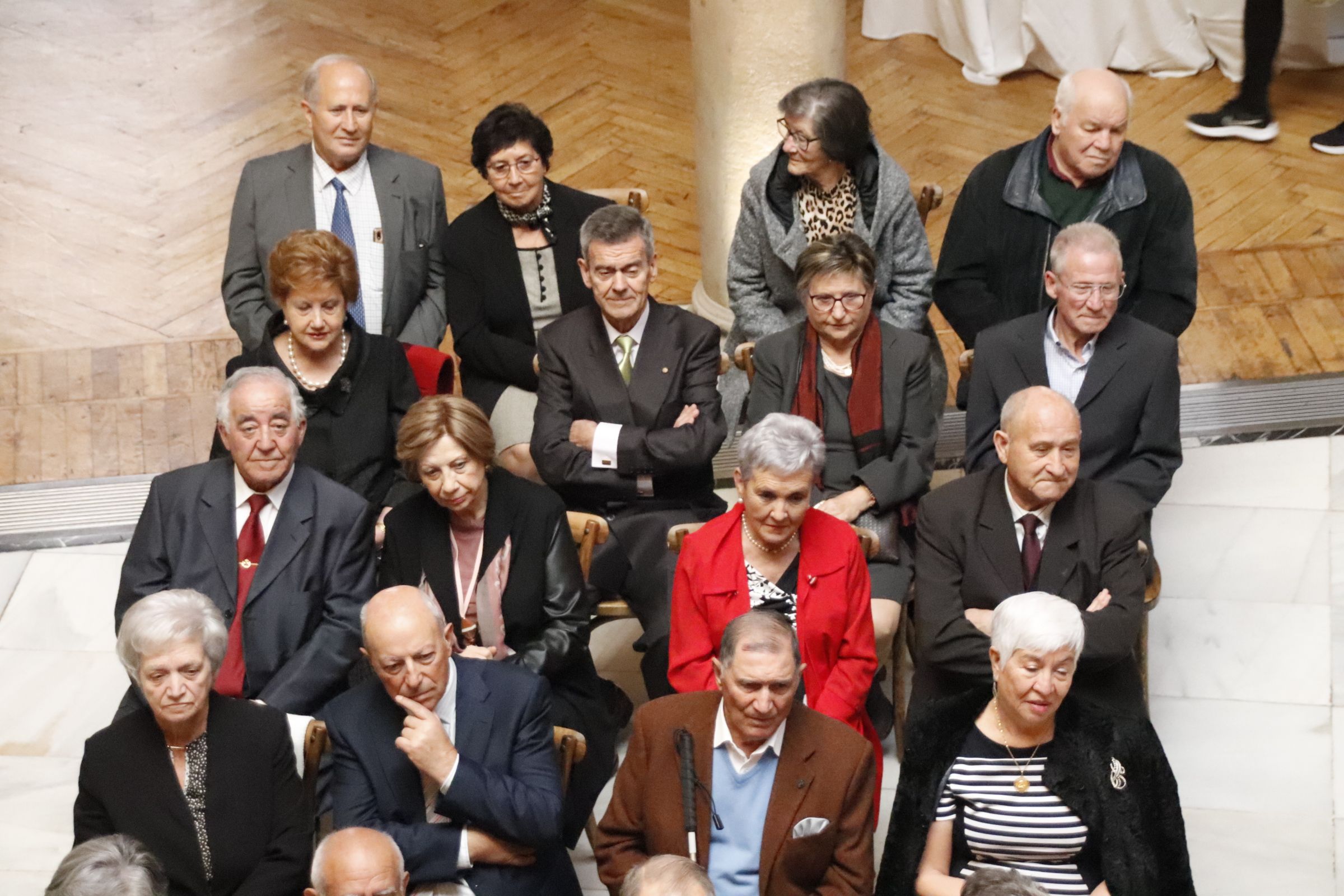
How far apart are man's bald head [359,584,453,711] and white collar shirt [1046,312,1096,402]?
1.97 meters

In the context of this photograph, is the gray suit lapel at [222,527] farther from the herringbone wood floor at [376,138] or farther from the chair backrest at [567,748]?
the herringbone wood floor at [376,138]

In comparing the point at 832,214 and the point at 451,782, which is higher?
the point at 832,214

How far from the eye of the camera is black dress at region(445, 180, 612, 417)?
562 centimetres

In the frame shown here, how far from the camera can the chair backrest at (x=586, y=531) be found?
15.9 feet

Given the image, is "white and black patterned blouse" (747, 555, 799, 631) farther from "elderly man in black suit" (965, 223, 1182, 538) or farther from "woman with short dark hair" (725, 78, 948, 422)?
"woman with short dark hair" (725, 78, 948, 422)

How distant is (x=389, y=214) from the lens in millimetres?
5711

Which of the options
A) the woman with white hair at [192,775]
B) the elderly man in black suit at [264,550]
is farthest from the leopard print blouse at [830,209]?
the woman with white hair at [192,775]

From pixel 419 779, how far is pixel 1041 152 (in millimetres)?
2679

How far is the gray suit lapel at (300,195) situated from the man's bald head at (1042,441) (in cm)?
226

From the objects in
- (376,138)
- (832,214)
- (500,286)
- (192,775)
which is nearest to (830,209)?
(832,214)

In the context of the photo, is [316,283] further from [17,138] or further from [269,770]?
[17,138]

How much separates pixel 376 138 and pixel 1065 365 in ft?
14.3

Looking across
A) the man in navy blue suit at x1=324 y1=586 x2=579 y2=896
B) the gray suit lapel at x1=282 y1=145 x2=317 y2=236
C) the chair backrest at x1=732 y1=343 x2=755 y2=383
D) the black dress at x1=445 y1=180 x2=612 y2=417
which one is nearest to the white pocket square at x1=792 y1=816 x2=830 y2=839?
the man in navy blue suit at x1=324 y1=586 x2=579 y2=896

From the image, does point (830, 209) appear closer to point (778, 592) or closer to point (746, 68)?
point (746, 68)
